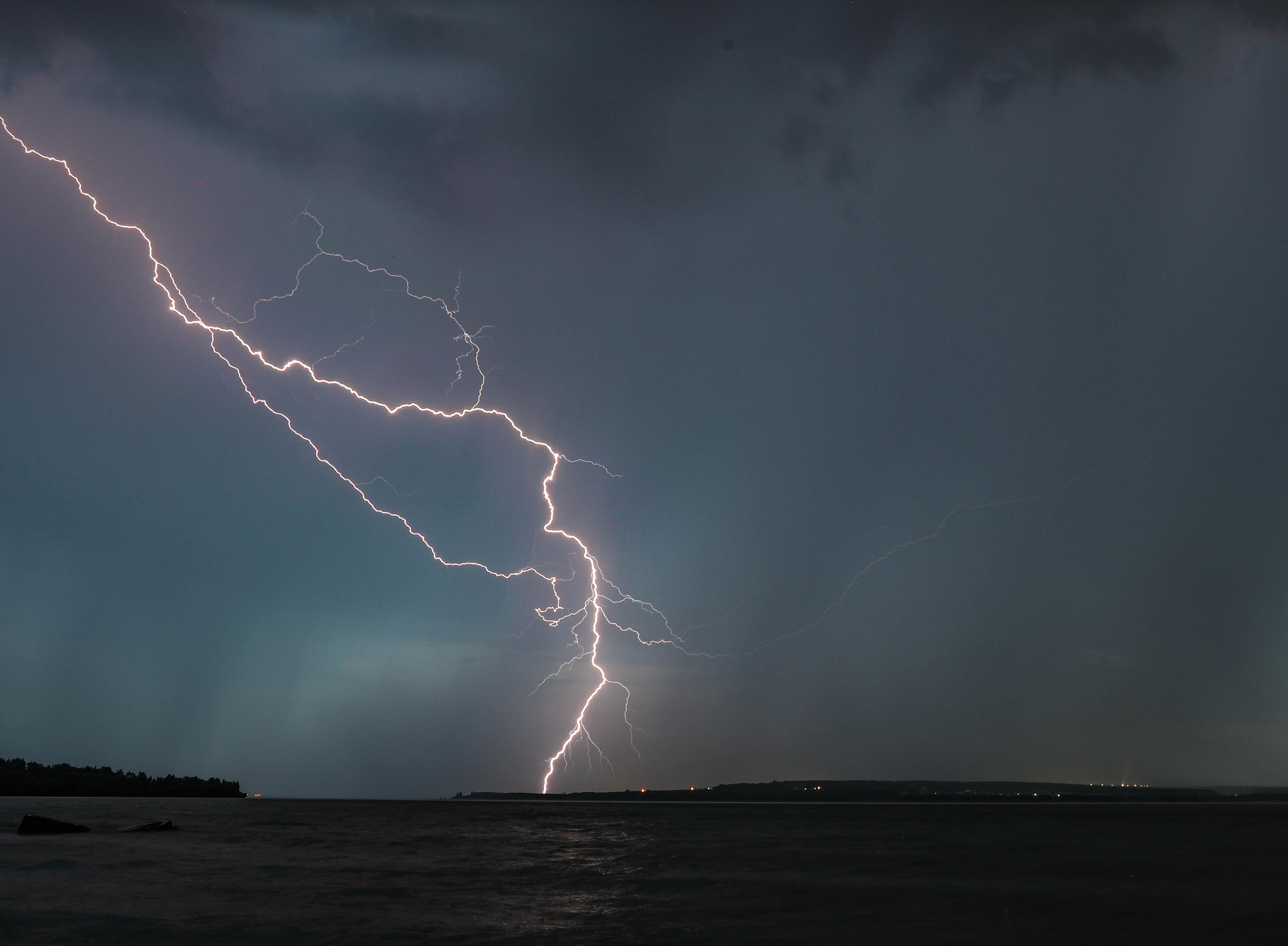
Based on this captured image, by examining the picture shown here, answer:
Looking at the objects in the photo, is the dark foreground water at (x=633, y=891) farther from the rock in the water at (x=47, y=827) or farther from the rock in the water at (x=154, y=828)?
the rock in the water at (x=154, y=828)

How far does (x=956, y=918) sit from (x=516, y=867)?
38.9ft

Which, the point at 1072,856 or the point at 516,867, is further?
the point at 1072,856

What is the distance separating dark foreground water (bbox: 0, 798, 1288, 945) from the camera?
12008 mm

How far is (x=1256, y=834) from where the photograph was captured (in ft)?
122

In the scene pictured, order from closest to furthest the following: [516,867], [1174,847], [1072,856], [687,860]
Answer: [516,867] → [687,860] → [1072,856] → [1174,847]

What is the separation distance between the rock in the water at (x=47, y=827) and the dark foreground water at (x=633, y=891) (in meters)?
2.19

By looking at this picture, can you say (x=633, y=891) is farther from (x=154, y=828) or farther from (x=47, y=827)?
(x=154, y=828)

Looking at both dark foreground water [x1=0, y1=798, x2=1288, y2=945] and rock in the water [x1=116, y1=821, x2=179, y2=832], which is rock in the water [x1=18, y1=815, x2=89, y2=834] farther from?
rock in the water [x1=116, y1=821, x2=179, y2=832]

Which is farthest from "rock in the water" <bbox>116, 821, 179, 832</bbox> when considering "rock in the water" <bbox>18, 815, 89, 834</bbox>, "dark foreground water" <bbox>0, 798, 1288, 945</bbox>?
"dark foreground water" <bbox>0, 798, 1288, 945</bbox>

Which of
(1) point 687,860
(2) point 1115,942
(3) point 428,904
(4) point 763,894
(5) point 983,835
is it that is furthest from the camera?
(5) point 983,835

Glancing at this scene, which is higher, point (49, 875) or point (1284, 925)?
point (1284, 925)

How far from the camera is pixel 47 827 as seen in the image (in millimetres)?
31828

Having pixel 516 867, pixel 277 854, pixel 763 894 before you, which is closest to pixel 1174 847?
pixel 763 894

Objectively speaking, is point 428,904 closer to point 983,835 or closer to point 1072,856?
point 1072,856
